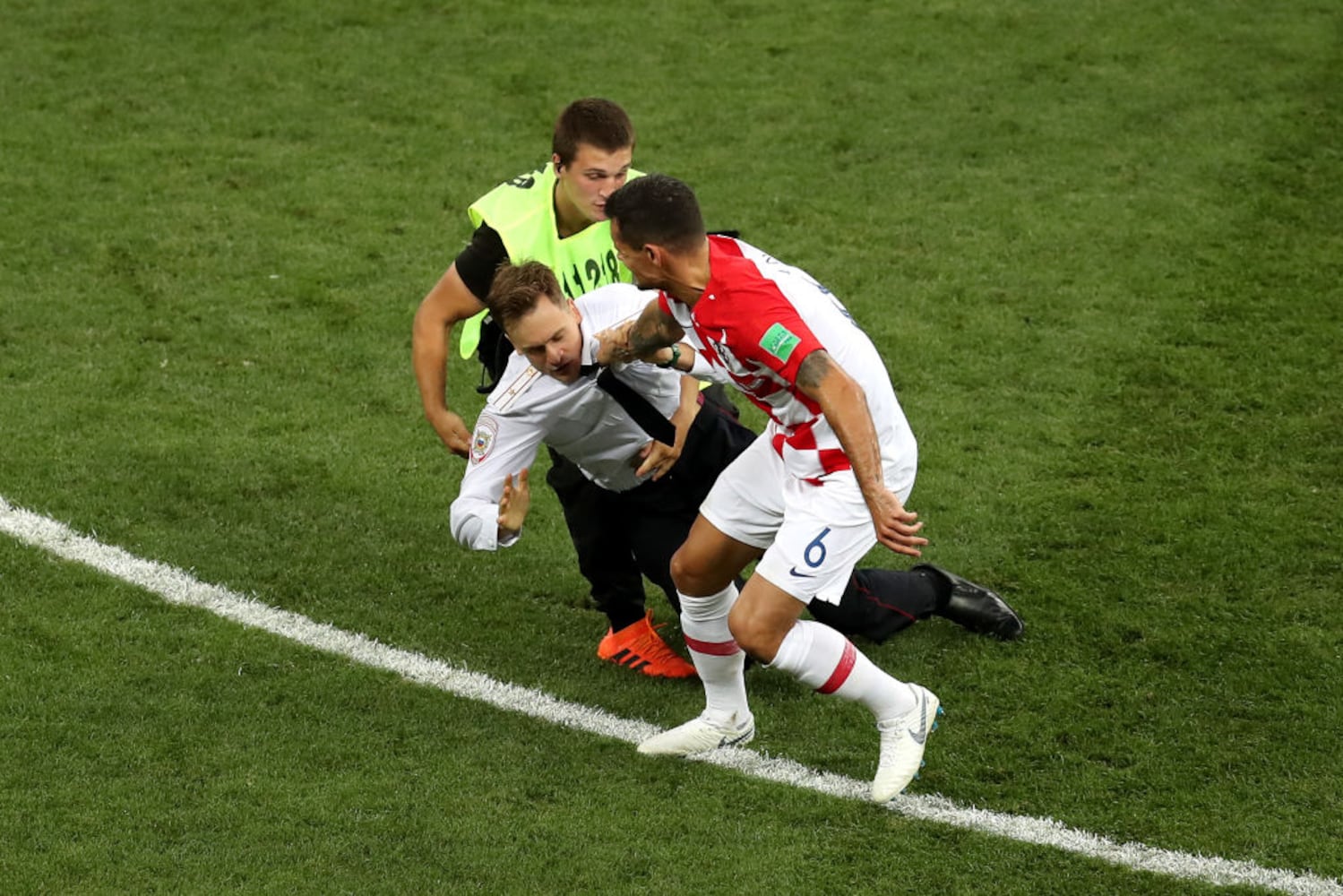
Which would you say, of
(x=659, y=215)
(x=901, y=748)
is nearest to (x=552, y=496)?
(x=901, y=748)

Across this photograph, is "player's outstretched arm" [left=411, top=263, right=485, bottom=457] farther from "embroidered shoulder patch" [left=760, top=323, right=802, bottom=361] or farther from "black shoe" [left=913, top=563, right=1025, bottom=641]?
"black shoe" [left=913, top=563, right=1025, bottom=641]

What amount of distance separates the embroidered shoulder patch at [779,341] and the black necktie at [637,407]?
0.89 m

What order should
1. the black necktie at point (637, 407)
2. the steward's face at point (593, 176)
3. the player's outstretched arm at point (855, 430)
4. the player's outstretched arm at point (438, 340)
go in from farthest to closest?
1. the player's outstretched arm at point (438, 340)
2. the steward's face at point (593, 176)
3. the black necktie at point (637, 407)
4. the player's outstretched arm at point (855, 430)

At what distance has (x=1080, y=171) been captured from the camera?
33.5 ft

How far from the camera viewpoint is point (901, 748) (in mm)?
5152

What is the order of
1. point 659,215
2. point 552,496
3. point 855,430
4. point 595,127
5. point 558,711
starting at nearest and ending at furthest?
point 855,430
point 659,215
point 595,127
point 558,711
point 552,496

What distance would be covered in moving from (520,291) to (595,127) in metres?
0.78

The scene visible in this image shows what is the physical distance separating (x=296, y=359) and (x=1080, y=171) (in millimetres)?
4921

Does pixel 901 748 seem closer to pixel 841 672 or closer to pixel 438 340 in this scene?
pixel 841 672

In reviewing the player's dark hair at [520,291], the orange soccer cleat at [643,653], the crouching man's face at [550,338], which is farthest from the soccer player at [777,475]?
the orange soccer cleat at [643,653]

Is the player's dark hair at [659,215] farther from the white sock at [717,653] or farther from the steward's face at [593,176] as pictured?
the white sock at [717,653]

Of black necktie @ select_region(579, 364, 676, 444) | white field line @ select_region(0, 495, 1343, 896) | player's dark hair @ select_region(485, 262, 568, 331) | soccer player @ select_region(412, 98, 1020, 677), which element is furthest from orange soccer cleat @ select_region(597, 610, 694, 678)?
player's dark hair @ select_region(485, 262, 568, 331)

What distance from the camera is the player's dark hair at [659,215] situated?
481cm

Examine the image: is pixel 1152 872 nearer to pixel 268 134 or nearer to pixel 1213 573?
pixel 1213 573
